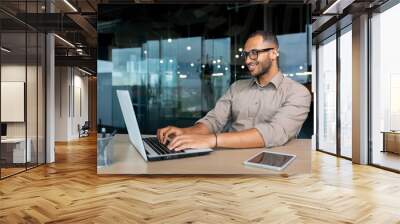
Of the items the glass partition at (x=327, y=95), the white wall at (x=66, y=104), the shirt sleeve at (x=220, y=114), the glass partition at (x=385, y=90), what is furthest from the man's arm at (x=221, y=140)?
the white wall at (x=66, y=104)

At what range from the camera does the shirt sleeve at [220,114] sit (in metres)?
5.09

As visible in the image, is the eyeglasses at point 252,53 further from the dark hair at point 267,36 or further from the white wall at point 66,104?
the white wall at point 66,104

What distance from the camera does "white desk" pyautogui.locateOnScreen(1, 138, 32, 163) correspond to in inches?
240

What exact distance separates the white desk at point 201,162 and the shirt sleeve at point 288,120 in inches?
4.9

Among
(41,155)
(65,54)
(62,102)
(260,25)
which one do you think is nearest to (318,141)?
(260,25)

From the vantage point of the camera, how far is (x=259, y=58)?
534 cm

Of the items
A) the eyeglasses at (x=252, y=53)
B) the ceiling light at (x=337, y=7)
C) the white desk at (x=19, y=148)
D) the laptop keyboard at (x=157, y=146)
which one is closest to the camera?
the laptop keyboard at (x=157, y=146)

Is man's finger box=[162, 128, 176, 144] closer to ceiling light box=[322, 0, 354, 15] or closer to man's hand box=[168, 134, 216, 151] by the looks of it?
man's hand box=[168, 134, 216, 151]

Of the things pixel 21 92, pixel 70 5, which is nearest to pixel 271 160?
pixel 70 5

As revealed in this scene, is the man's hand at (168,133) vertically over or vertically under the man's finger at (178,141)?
over

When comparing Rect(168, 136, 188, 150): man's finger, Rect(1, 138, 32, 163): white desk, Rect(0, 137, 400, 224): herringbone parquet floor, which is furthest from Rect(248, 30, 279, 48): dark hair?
Rect(1, 138, 32, 163): white desk

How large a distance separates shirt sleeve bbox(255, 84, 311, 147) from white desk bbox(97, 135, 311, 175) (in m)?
0.12

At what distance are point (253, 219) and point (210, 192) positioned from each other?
4.00ft

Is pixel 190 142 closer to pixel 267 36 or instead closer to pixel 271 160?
pixel 271 160
